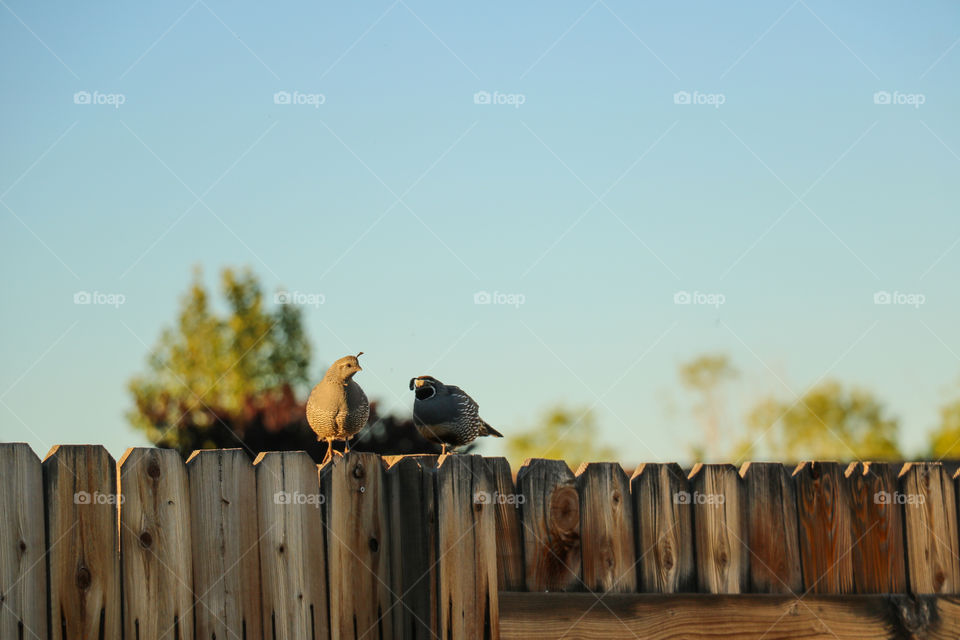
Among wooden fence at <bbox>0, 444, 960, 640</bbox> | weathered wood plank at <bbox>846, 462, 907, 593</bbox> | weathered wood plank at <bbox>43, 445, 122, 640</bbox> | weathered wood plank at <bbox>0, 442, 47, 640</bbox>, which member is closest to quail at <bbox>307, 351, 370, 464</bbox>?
wooden fence at <bbox>0, 444, 960, 640</bbox>

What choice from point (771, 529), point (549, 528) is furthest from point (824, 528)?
point (549, 528)

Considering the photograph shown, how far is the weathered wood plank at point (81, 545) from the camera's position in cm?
370

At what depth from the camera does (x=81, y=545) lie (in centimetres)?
373

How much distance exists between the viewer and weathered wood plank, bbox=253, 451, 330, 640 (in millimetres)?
4035

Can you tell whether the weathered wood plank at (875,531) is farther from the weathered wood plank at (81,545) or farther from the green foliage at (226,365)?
the green foliage at (226,365)

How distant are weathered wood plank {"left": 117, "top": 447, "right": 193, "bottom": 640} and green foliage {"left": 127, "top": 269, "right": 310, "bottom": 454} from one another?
55.3ft

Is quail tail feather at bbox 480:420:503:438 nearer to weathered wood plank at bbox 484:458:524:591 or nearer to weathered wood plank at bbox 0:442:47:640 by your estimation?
weathered wood plank at bbox 484:458:524:591

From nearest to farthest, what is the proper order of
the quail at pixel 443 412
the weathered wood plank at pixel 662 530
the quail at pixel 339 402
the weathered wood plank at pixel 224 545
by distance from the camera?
1. the weathered wood plank at pixel 224 545
2. the weathered wood plank at pixel 662 530
3. the quail at pixel 339 402
4. the quail at pixel 443 412

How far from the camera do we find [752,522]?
467 cm

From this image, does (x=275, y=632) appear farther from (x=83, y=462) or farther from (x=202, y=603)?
(x=83, y=462)

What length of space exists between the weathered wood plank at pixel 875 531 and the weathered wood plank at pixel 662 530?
91 cm

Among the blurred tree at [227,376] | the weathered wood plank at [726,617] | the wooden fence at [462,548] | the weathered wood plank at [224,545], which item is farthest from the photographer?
the blurred tree at [227,376]

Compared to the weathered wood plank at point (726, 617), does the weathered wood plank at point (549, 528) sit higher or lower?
higher

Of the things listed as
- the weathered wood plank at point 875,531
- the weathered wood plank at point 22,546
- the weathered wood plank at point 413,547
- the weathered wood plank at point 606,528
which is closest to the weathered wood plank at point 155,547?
the weathered wood plank at point 22,546
